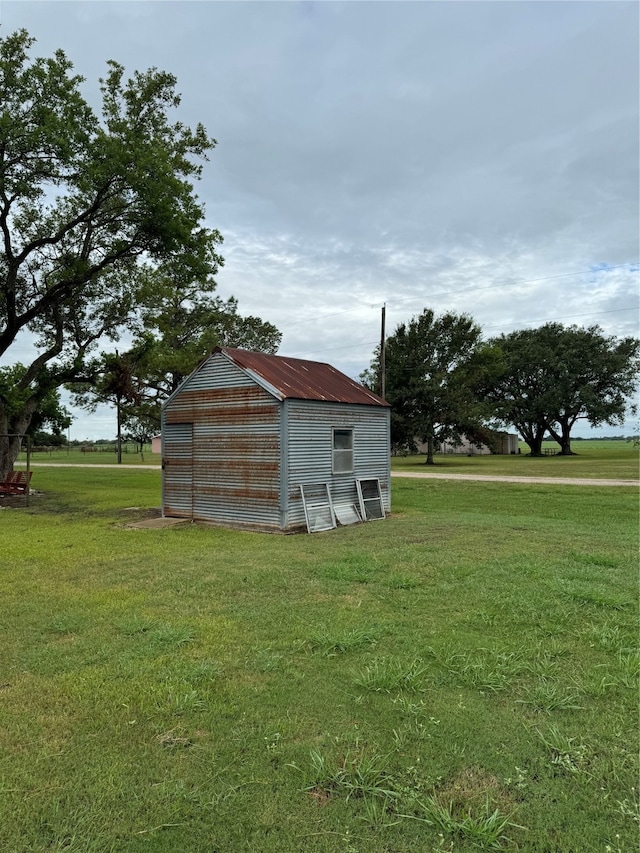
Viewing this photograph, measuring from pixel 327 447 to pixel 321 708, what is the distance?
30.4 feet

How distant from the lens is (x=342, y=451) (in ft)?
42.9

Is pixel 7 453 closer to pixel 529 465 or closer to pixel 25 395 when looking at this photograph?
pixel 25 395

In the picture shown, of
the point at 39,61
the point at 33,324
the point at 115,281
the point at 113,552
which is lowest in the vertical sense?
the point at 113,552

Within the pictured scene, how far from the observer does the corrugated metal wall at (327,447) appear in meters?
11.5

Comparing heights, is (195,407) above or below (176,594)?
above

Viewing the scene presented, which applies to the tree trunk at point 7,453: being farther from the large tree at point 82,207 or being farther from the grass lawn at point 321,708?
the grass lawn at point 321,708

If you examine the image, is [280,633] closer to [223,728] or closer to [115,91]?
[223,728]

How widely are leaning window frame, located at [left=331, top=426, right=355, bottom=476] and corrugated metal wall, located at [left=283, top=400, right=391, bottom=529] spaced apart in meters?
0.08

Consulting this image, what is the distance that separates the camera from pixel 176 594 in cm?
604

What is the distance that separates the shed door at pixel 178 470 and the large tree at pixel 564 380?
39.7m

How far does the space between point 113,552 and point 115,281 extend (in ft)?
54.4

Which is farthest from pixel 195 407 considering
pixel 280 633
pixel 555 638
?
pixel 555 638

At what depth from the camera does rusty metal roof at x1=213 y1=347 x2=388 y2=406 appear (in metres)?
11.9

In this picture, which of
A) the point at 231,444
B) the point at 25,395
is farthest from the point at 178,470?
the point at 25,395
